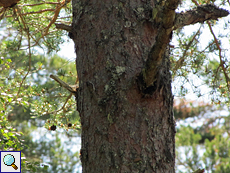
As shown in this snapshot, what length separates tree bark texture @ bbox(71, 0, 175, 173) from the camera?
0.96 metres

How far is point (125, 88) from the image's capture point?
40.3 inches

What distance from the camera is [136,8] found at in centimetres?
115

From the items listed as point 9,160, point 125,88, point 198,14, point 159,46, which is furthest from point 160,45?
point 9,160

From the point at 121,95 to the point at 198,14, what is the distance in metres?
0.62

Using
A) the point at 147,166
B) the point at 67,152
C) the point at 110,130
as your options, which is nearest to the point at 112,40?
the point at 110,130

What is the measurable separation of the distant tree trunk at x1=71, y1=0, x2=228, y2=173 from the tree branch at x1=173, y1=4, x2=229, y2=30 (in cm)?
15

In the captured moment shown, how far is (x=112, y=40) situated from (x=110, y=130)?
375 millimetres

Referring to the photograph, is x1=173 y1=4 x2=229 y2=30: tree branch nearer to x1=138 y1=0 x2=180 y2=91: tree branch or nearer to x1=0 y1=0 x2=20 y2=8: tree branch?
x1=138 y1=0 x2=180 y2=91: tree branch

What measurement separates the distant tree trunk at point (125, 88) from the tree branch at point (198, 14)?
0.15 meters

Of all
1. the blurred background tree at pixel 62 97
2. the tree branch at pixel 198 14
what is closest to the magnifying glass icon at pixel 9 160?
the blurred background tree at pixel 62 97

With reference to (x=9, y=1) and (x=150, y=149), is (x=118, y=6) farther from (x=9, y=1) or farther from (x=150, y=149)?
(x=9, y=1)

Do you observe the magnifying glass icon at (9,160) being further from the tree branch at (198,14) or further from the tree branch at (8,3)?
the tree branch at (198,14)

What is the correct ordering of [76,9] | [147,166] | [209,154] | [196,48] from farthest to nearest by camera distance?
[209,154] < [196,48] < [76,9] < [147,166]

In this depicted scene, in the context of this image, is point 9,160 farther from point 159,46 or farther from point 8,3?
point 159,46
